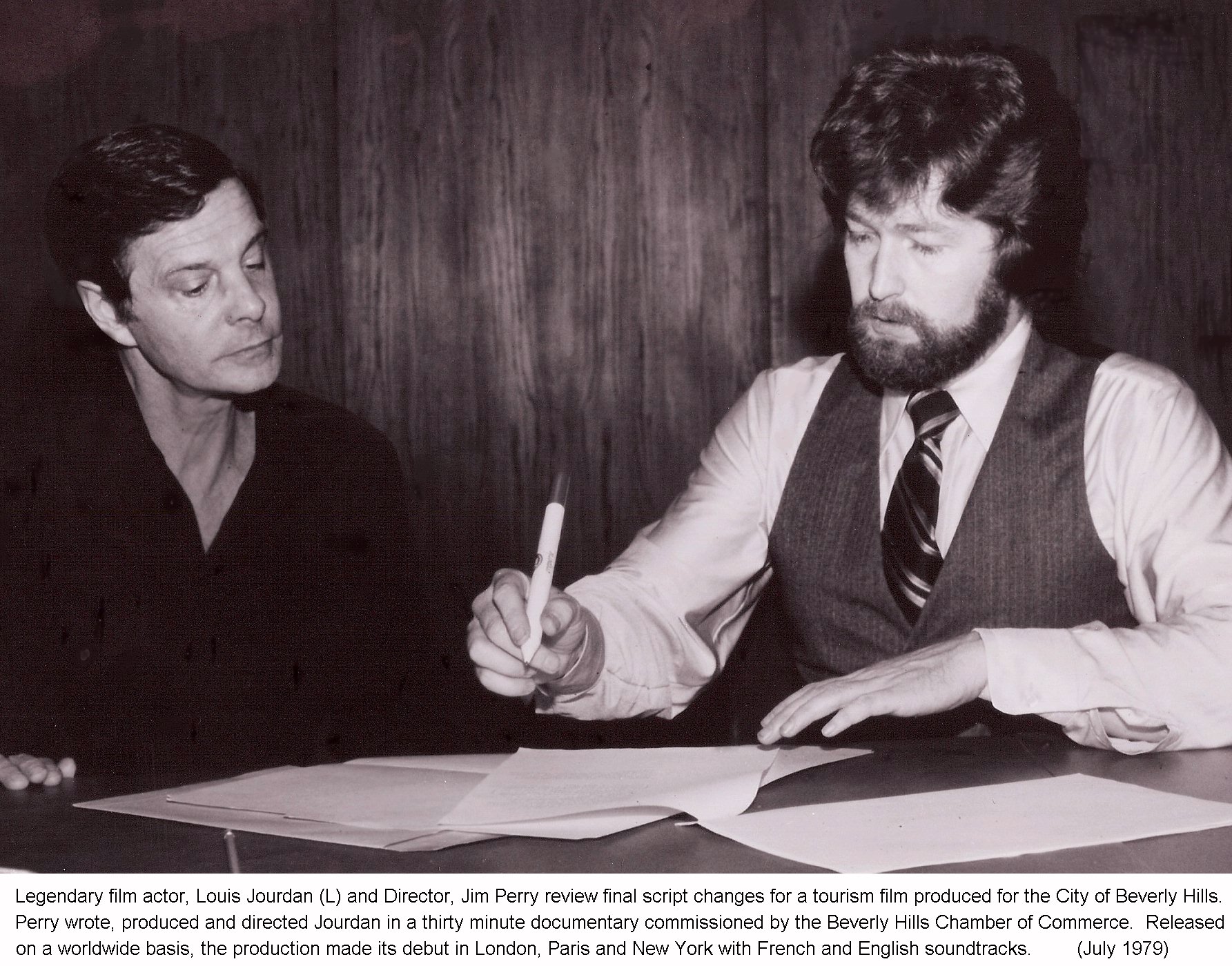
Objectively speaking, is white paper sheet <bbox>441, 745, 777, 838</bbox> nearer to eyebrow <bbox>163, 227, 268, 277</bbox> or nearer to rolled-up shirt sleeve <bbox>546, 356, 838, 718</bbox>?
rolled-up shirt sleeve <bbox>546, 356, 838, 718</bbox>

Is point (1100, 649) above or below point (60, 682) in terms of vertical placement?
above

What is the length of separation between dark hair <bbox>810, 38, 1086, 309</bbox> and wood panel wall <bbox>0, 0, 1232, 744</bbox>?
586mm

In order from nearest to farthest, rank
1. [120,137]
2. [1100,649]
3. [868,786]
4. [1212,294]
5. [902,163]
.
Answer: [868,786], [1100,649], [902,163], [120,137], [1212,294]

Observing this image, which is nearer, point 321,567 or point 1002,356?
point 1002,356

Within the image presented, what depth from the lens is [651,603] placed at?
160 cm

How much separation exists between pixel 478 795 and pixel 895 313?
86 cm

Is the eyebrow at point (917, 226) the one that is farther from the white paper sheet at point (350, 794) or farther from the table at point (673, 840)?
the white paper sheet at point (350, 794)

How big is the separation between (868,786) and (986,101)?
97cm

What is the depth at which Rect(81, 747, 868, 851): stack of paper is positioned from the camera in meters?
0.93

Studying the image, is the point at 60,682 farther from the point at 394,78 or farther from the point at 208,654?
the point at 394,78

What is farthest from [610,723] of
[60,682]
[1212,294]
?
[1212,294]

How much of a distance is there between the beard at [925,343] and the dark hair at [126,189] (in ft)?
3.00

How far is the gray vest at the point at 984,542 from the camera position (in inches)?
59.7

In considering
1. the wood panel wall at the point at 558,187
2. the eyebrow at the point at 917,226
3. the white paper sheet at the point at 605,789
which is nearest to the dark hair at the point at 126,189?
the wood panel wall at the point at 558,187
